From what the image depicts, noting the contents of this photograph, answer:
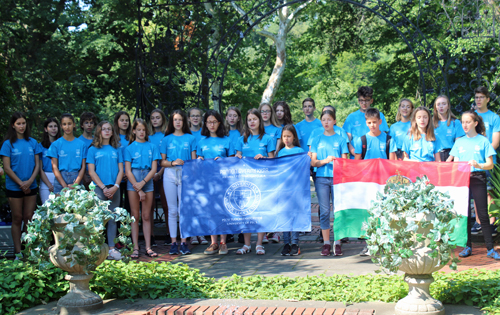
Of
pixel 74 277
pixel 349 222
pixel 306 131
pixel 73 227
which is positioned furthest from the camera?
pixel 306 131

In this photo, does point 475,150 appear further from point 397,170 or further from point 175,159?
point 175,159

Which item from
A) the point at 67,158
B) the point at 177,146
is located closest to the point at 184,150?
the point at 177,146

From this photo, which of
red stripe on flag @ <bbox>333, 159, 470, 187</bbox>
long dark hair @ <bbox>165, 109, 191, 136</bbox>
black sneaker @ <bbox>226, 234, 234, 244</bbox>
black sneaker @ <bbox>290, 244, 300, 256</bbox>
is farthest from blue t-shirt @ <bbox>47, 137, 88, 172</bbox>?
red stripe on flag @ <bbox>333, 159, 470, 187</bbox>

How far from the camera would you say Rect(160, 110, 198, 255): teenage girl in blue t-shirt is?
7.59 m

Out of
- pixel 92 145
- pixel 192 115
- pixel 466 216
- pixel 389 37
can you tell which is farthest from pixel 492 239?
pixel 389 37

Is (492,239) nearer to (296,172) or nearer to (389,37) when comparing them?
(296,172)

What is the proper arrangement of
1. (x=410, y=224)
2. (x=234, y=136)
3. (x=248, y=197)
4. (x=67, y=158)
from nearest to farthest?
(x=410, y=224) < (x=248, y=197) < (x=67, y=158) < (x=234, y=136)

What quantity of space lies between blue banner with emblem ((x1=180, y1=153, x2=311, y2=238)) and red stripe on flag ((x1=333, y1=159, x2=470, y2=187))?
535mm

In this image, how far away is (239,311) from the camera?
4.45m

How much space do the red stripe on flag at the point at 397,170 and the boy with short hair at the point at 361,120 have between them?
1.09 meters

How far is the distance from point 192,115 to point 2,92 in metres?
4.03

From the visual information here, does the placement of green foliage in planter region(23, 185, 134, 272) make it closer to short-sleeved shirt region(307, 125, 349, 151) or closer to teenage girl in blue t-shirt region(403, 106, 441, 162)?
short-sleeved shirt region(307, 125, 349, 151)

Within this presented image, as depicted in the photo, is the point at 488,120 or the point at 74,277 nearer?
the point at 74,277

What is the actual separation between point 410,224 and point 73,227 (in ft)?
9.75
